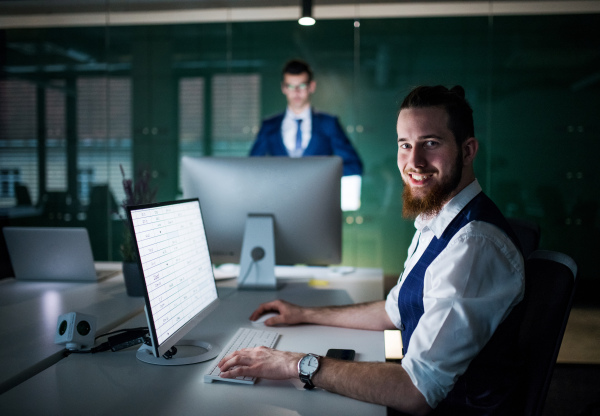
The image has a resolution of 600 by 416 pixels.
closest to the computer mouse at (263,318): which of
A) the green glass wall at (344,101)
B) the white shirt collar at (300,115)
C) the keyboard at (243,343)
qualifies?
the keyboard at (243,343)

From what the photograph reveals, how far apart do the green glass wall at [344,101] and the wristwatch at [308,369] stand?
3.36 metres

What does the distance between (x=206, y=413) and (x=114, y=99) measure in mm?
4278

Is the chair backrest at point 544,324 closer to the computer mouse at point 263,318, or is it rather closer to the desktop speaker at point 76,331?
the computer mouse at point 263,318

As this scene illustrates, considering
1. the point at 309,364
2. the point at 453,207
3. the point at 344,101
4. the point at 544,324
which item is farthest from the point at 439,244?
the point at 344,101

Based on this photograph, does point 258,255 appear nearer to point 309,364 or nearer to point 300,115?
point 309,364

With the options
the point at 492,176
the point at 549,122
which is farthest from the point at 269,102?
the point at 549,122

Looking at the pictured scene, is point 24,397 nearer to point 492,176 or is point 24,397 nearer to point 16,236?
point 16,236

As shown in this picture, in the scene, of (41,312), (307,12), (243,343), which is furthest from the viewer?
(307,12)

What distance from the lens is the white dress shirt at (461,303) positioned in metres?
1.08

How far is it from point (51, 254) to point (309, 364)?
4.75ft

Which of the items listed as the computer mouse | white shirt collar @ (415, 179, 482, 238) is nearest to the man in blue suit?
the computer mouse

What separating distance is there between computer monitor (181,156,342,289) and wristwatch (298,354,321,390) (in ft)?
3.06

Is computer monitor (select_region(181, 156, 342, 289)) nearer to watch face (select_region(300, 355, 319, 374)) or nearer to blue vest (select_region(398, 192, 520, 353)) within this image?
blue vest (select_region(398, 192, 520, 353))

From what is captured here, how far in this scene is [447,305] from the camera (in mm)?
1091
